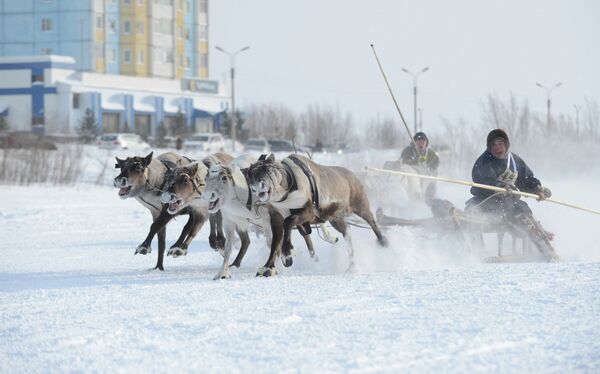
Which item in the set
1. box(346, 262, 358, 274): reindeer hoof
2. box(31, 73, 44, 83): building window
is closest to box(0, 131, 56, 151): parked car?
box(346, 262, 358, 274): reindeer hoof

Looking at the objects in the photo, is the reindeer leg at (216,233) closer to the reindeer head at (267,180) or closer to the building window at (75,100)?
the reindeer head at (267,180)

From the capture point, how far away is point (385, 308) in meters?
8.34

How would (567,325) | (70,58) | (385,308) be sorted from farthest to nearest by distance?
(70,58)
(385,308)
(567,325)

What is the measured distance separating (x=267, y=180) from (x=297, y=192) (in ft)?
1.33

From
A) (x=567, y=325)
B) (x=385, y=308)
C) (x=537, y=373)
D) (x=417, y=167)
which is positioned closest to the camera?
(x=537, y=373)

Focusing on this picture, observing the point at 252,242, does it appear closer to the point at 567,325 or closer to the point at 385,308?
the point at 385,308

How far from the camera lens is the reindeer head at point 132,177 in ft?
39.2

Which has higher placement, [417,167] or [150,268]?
[417,167]

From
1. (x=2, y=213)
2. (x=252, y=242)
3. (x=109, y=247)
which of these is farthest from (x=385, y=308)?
(x=2, y=213)

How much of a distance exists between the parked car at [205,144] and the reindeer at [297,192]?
4326 centimetres

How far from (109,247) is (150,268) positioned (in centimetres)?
410

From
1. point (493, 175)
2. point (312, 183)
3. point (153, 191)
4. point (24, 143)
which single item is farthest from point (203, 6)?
point (312, 183)

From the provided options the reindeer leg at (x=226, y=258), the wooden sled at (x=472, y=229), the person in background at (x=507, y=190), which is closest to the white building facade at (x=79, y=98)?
the wooden sled at (x=472, y=229)

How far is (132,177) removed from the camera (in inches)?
473
